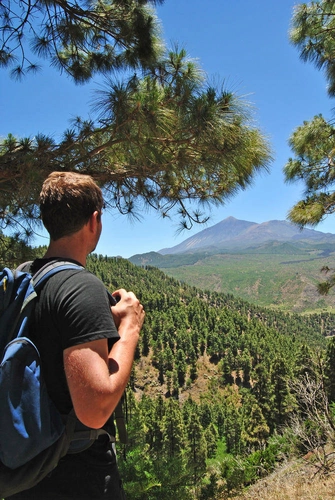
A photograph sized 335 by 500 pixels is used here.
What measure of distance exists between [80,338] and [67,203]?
362 mm

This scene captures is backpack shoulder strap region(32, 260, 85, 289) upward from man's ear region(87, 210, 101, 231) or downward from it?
downward

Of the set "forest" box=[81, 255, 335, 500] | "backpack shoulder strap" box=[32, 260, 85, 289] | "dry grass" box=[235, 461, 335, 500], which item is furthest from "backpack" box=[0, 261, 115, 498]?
"dry grass" box=[235, 461, 335, 500]

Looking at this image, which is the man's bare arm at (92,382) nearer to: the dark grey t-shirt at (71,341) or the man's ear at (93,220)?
the dark grey t-shirt at (71,341)

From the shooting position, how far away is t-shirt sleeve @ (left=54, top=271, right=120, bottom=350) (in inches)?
30.5

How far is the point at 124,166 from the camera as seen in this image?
11.7 ft

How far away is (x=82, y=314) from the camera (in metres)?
0.78

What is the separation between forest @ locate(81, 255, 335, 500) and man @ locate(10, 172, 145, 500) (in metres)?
3.38

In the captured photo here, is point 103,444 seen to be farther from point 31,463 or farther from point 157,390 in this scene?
point 157,390

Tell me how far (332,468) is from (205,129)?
5051 mm

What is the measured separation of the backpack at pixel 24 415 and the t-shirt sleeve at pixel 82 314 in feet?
0.28

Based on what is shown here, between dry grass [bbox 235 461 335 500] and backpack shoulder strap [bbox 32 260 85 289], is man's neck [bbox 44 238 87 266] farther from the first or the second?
dry grass [bbox 235 461 335 500]

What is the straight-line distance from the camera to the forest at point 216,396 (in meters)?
6.86

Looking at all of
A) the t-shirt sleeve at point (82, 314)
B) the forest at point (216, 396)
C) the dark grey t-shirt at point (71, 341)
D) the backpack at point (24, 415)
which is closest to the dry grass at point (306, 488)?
the forest at point (216, 396)

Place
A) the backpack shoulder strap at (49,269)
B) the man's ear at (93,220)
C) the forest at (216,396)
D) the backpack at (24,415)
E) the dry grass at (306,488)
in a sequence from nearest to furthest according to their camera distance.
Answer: the backpack at (24,415) → the backpack shoulder strap at (49,269) → the man's ear at (93,220) → the dry grass at (306,488) → the forest at (216,396)
